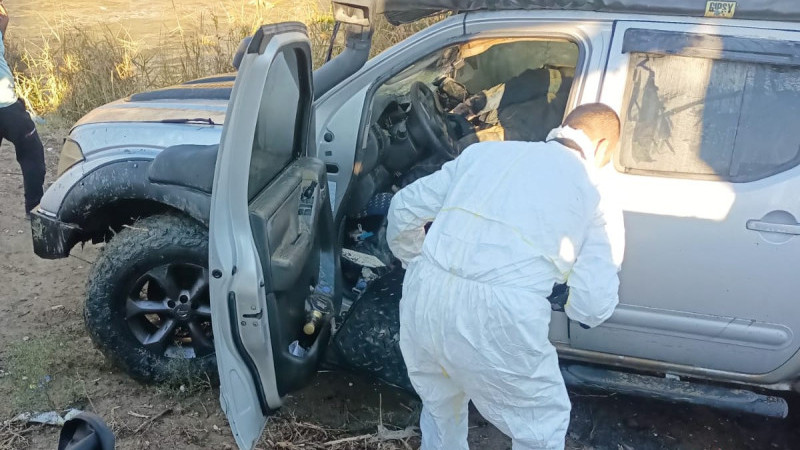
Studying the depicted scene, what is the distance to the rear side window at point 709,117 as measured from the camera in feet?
8.66

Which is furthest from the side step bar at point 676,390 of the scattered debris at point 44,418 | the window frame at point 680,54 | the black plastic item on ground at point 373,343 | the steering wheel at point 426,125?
the scattered debris at point 44,418

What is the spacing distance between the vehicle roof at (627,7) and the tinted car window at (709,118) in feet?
0.64

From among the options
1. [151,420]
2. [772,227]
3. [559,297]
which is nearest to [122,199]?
[151,420]

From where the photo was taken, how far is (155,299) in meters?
3.16

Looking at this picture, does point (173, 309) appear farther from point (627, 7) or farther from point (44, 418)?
point (627, 7)

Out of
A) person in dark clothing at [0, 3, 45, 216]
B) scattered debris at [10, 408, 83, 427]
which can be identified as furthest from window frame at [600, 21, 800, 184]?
person in dark clothing at [0, 3, 45, 216]

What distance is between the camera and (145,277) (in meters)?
3.11

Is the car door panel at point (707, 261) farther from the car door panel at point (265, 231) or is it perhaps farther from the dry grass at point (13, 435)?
the dry grass at point (13, 435)

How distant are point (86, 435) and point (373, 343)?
5.49ft

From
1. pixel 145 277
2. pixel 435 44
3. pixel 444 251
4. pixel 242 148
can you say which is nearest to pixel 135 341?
pixel 145 277

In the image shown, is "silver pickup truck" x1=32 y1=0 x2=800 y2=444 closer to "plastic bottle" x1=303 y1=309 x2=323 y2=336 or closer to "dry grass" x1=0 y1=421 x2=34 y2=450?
"plastic bottle" x1=303 y1=309 x2=323 y2=336

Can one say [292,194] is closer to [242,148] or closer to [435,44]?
[242,148]

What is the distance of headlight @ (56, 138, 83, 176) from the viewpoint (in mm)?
3207

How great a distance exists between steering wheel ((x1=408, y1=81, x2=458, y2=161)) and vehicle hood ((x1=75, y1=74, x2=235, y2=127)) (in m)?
0.98
